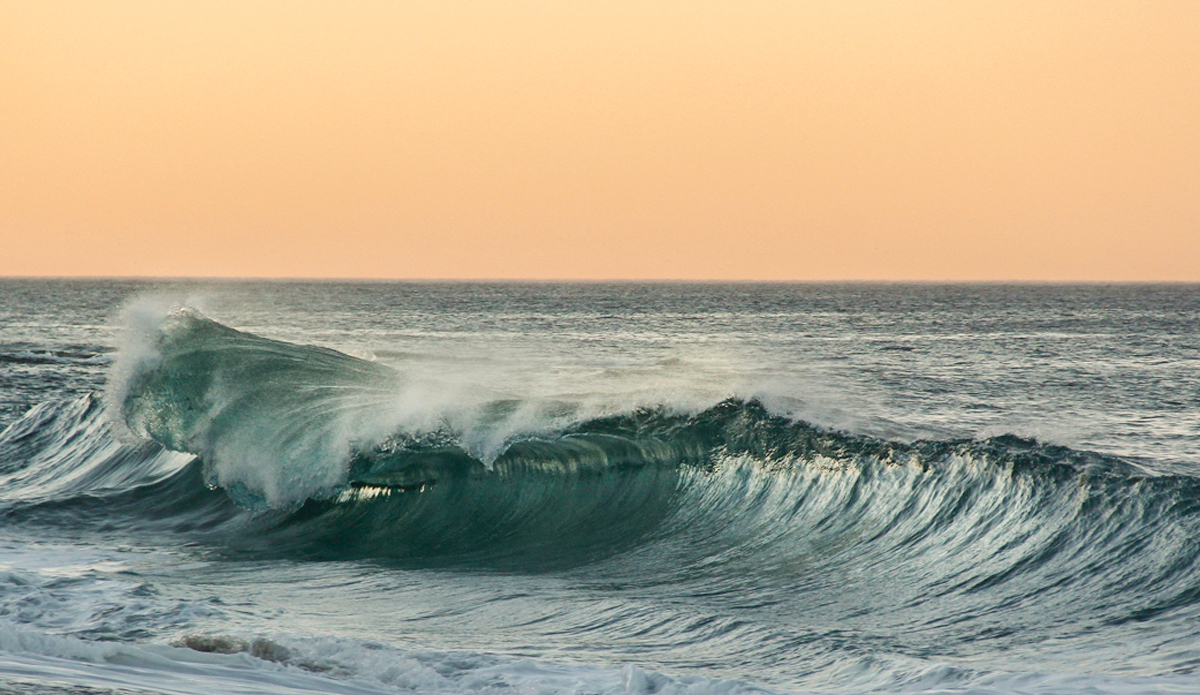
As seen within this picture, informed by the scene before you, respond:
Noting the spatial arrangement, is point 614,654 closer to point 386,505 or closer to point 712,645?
point 712,645

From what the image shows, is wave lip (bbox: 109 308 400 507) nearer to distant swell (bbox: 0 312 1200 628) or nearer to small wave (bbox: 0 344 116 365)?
distant swell (bbox: 0 312 1200 628)

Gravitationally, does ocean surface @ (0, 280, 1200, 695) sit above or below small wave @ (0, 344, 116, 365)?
above

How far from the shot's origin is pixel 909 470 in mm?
11172

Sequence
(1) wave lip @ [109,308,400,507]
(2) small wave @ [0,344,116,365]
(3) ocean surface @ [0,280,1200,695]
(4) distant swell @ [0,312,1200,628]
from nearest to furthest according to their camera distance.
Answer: (3) ocean surface @ [0,280,1200,695] < (4) distant swell @ [0,312,1200,628] < (1) wave lip @ [109,308,400,507] < (2) small wave @ [0,344,116,365]

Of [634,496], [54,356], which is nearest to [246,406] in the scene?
[634,496]

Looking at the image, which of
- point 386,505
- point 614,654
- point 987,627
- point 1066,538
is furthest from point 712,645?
point 386,505

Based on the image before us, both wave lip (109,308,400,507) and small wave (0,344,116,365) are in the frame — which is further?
small wave (0,344,116,365)

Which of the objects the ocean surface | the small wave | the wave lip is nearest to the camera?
the ocean surface

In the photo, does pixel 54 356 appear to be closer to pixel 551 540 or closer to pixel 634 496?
pixel 634 496

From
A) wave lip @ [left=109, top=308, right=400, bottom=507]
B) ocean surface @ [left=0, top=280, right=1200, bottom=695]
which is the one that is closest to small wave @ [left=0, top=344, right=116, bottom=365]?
ocean surface @ [left=0, top=280, right=1200, bottom=695]

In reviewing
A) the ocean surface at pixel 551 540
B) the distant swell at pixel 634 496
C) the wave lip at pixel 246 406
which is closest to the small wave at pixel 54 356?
the ocean surface at pixel 551 540

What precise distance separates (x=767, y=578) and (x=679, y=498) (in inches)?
107

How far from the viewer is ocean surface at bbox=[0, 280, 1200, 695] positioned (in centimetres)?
639

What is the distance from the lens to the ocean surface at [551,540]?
251 inches
